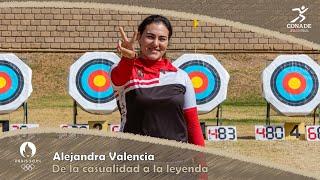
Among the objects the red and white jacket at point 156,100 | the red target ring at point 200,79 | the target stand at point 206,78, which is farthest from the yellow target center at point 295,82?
the red and white jacket at point 156,100

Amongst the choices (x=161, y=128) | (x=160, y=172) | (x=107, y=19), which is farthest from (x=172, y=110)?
(x=107, y=19)

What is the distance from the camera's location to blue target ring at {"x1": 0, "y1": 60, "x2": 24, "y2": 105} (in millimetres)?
6465

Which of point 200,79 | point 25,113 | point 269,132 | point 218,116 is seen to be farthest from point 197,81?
point 25,113

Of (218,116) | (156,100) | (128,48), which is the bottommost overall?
(218,116)

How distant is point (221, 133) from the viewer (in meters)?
6.45

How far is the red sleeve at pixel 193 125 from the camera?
3154 mm

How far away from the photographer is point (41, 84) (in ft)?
21.8

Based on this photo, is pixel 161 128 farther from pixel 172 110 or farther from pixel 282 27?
pixel 282 27

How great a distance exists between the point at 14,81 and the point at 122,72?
11.3 ft

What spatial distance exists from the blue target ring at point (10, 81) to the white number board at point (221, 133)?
138cm

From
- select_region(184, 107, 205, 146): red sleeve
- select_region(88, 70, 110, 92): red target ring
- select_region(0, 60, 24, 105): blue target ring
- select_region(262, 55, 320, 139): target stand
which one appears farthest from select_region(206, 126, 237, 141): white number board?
select_region(184, 107, 205, 146): red sleeve

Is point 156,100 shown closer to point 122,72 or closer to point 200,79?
point 122,72

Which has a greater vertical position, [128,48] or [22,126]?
[128,48]

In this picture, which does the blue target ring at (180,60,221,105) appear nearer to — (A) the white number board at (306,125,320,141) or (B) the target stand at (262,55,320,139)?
(B) the target stand at (262,55,320,139)
